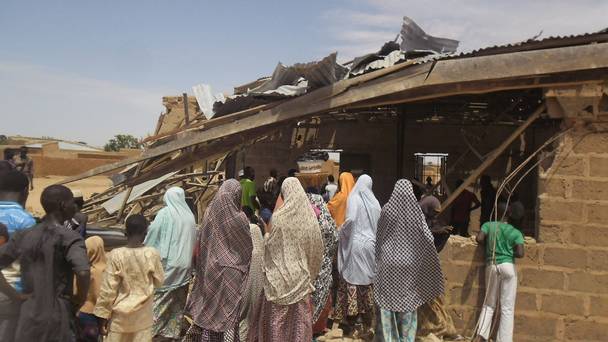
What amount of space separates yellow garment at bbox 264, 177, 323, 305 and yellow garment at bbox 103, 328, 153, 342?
91cm

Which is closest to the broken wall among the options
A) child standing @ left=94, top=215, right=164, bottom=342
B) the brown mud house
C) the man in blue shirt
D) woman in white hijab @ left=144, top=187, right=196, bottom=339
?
the brown mud house

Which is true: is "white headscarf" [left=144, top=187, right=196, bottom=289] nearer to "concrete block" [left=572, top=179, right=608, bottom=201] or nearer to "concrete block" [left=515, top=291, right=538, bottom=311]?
"concrete block" [left=515, top=291, right=538, bottom=311]

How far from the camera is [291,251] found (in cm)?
423

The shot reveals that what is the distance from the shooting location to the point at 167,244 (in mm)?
4672

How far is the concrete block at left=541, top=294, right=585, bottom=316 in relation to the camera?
198 inches

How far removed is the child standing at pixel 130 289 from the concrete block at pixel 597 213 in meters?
3.76

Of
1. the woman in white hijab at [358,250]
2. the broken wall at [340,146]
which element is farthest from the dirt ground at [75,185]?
the woman in white hijab at [358,250]

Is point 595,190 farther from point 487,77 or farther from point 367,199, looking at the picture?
point 367,199

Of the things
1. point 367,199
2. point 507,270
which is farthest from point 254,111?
point 507,270

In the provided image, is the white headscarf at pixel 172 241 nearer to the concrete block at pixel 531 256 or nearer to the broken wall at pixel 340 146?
the concrete block at pixel 531 256

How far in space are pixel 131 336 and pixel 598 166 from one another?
13.7 ft

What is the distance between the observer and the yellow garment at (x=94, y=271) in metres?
3.68

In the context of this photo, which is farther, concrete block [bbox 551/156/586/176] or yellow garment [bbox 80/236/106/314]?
concrete block [bbox 551/156/586/176]

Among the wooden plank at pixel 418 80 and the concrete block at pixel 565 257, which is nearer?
the wooden plank at pixel 418 80
